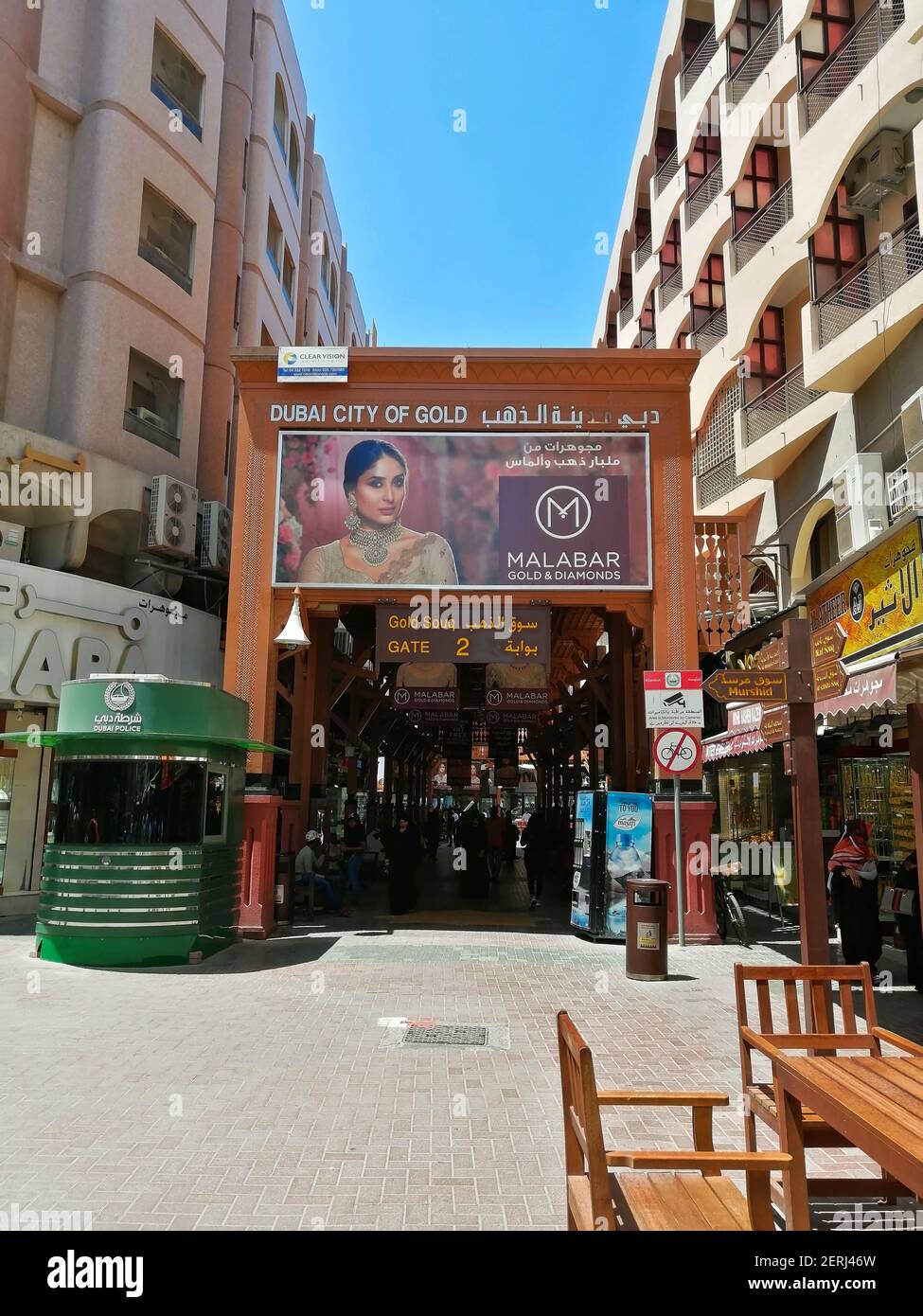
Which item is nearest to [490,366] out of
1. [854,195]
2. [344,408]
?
[344,408]

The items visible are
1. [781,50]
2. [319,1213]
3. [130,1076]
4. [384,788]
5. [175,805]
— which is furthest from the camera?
[384,788]

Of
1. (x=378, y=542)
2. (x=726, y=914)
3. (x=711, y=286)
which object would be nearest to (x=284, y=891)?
(x=378, y=542)

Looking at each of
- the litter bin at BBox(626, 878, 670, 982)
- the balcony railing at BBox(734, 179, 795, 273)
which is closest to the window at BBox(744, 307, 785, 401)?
the balcony railing at BBox(734, 179, 795, 273)

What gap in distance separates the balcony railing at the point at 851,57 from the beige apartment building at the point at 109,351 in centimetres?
1397

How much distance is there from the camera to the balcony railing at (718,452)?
64.3 ft

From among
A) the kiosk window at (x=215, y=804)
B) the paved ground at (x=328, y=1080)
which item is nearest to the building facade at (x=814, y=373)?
the paved ground at (x=328, y=1080)

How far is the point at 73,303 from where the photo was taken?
18.9m

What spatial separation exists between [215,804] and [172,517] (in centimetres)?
930

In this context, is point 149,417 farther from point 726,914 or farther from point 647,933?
point 647,933

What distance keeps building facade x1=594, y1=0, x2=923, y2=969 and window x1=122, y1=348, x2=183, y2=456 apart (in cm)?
1266

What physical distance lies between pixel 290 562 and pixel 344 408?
2.70 metres

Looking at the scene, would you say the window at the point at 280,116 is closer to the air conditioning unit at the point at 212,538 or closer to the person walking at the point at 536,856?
the air conditioning unit at the point at 212,538

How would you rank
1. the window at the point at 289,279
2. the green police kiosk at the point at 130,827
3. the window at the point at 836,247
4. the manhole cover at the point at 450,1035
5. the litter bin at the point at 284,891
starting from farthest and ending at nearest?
the window at the point at 289,279 → the litter bin at the point at 284,891 → the window at the point at 836,247 → the green police kiosk at the point at 130,827 → the manhole cover at the point at 450,1035

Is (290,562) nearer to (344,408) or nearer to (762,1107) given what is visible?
(344,408)
